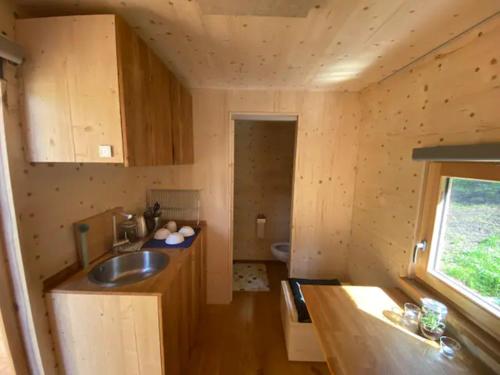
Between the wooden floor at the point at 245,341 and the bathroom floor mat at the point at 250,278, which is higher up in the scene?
the bathroom floor mat at the point at 250,278

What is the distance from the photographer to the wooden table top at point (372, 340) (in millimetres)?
860

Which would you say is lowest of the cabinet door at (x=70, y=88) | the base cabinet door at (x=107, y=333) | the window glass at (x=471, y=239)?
the base cabinet door at (x=107, y=333)

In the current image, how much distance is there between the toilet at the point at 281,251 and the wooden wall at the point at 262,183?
0.21 metres

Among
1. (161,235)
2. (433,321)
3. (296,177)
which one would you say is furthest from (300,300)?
(161,235)

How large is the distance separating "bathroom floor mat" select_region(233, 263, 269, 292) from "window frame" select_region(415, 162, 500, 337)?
5.94ft

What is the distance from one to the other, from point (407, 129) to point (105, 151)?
1860 mm

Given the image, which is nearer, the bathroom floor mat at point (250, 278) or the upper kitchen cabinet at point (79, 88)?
the upper kitchen cabinet at point (79, 88)

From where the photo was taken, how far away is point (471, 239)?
41.8 inches

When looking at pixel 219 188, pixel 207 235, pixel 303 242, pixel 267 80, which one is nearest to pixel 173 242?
pixel 207 235

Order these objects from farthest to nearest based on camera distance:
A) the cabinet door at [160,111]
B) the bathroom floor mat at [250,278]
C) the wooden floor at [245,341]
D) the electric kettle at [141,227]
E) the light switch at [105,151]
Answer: the bathroom floor mat at [250,278] < the electric kettle at [141,227] < the wooden floor at [245,341] < the cabinet door at [160,111] < the light switch at [105,151]

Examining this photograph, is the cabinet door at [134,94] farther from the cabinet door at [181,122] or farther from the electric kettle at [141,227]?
the electric kettle at [141,227]

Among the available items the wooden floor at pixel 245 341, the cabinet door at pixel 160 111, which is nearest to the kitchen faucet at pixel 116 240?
the cabinet door at pixel 160 111

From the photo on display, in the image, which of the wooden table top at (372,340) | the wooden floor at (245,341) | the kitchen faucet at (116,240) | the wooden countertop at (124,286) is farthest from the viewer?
the wooden floor at (245,341)

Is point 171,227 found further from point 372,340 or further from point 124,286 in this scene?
point 372,340
